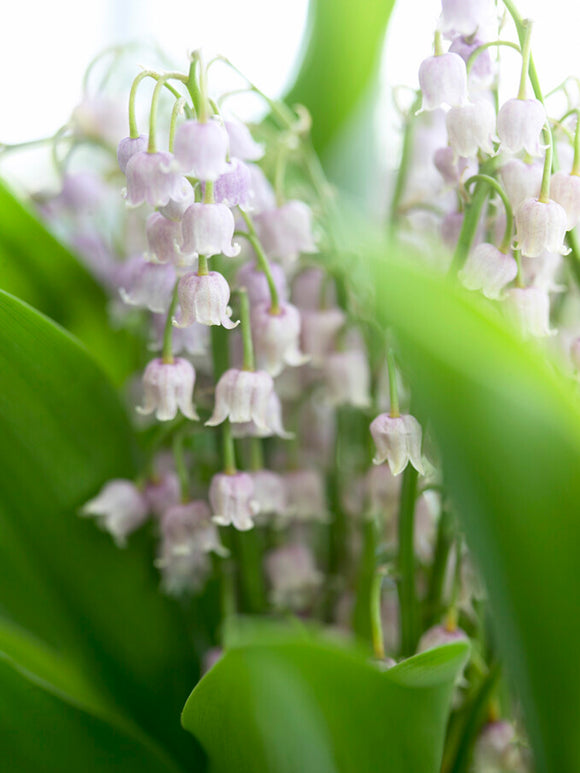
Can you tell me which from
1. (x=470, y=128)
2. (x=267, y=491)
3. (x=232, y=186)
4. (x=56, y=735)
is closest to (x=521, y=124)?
(x=470, y=128)

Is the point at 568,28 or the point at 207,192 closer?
the point at 207,192

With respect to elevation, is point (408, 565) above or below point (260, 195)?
below

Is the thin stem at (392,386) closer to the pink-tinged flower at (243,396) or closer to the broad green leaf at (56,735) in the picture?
the pink-tinged flower at (243,396)

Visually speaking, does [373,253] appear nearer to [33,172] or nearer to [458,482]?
[458,482]

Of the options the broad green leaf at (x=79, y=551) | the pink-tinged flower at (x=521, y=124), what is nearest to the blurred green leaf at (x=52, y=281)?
the broad green leaf at (x=79, y=551)

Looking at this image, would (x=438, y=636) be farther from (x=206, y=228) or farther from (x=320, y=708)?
(x=206, y=228)

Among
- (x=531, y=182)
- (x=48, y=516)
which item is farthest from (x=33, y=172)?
(x=531, y=182)
